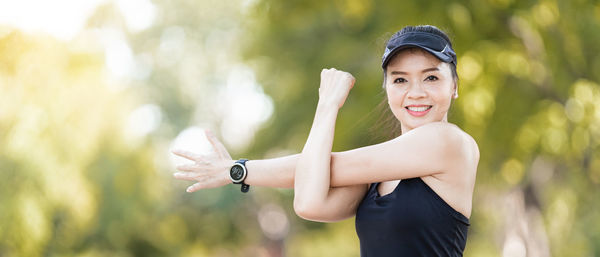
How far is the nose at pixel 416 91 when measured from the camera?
2436mm

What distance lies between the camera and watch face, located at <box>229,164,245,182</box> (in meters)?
2.64

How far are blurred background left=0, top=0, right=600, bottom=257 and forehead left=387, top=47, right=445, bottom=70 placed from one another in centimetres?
49

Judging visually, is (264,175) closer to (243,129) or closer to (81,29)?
(81,29)

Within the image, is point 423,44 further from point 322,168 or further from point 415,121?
point 322,168

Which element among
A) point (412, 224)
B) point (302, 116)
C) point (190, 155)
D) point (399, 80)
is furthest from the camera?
point (302, 116)

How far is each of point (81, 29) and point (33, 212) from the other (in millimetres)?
3755

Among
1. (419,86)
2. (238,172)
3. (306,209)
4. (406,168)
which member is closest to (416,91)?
(419,86)

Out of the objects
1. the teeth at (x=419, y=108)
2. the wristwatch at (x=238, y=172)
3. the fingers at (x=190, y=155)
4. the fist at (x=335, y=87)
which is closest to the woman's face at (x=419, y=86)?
the teeth at (x=419, y=108)

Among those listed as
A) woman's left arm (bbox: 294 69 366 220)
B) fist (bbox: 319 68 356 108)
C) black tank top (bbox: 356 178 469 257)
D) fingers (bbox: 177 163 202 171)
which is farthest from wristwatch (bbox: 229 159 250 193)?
black tank top (bbox: 356 178 469 257)

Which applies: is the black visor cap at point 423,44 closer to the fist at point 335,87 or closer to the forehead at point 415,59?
the forehead at point 415,59

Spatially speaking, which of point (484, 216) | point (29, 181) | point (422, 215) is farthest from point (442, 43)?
point (484, 216)

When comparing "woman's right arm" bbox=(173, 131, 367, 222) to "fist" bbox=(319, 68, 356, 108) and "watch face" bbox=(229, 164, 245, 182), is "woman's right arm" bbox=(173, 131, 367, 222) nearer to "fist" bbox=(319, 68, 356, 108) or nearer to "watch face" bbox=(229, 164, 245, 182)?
"watch face" bbox=(229, 164, 245, 182)

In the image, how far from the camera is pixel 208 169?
8.87 ft

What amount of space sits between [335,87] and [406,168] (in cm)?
41
